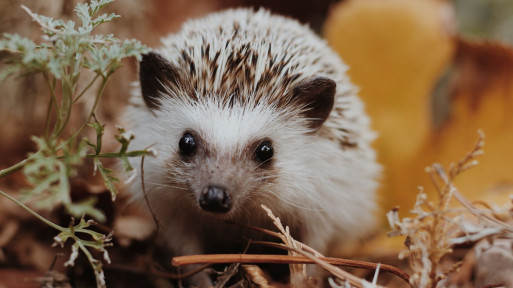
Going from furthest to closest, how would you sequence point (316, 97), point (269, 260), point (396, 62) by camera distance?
point (396, 62) → point (316, 97) → point (269, 260)

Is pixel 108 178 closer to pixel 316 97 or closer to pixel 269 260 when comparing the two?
pixel 269 260

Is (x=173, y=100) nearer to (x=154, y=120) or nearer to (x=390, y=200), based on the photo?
(x=154, y=120)

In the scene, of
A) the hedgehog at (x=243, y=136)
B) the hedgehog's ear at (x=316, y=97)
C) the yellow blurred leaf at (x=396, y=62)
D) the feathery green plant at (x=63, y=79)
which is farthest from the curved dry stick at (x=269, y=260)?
the yellow blurred leaf at (x=396, y=62)

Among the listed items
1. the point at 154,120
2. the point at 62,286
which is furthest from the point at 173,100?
the point at 62,286

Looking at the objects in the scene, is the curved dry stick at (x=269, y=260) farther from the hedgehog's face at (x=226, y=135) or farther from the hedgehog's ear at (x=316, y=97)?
the hedgehog's ear at (x=316, y=97)

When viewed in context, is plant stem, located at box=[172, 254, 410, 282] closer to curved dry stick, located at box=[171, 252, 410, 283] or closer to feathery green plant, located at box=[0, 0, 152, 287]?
curved dry stick, located at box=[171, 252, 410, 283]

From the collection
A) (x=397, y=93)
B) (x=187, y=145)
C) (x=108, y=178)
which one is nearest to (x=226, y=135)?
(x=187, y=145)
